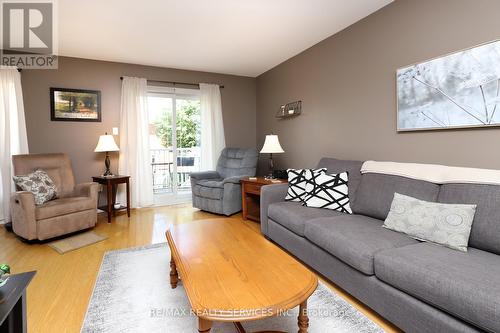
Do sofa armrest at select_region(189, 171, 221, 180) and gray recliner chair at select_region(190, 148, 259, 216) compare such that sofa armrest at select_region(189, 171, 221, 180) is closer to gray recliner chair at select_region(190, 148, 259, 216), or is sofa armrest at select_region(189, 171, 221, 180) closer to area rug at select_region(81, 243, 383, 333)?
gray recliner chair at select_region(190, 148, 259, 216)

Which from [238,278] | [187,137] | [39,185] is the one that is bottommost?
[238,278]

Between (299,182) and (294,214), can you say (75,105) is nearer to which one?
(299,182)

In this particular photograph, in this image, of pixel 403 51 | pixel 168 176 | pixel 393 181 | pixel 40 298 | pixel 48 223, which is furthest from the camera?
pixel 168 176

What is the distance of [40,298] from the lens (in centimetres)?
188

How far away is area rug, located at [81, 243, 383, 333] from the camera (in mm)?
1557

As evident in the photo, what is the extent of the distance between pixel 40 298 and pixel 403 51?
3.54 metres

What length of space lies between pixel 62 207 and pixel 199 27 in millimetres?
2570

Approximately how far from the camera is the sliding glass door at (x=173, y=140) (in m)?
4.71

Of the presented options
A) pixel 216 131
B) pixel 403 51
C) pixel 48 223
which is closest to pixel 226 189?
pixel 216 131

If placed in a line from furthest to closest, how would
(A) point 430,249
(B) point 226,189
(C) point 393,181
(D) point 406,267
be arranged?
(B) point 226,189, (C) point 393,181, (A) point 430,249, (D) point 406,267

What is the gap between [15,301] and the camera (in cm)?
105

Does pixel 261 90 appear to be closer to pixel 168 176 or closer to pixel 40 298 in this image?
pixel 168 176

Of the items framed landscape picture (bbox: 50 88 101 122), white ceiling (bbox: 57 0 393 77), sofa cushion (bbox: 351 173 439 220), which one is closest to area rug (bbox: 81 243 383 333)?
sofa cushion (bbox: 351 173 439 220)

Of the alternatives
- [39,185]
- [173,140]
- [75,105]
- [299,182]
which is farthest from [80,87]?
[299,182]
